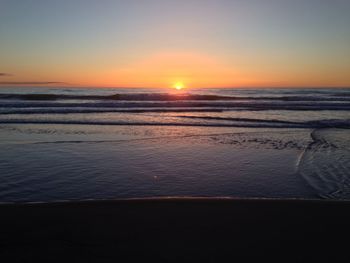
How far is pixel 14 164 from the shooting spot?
718 cm
